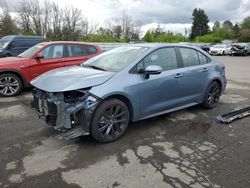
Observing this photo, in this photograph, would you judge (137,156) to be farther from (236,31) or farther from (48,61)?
(236,31)

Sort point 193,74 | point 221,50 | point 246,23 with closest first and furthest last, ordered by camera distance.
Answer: point 193,74 < point 221,50 < point 246,23

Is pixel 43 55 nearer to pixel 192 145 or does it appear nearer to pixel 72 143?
pixel 72 143

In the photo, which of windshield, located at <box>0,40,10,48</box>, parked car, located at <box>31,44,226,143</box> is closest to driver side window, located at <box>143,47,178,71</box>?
parked car, located at <box>31,44,226,143</box>

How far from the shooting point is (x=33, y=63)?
749 centimetres

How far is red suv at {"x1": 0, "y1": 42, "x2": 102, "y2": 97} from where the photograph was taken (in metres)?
7.26

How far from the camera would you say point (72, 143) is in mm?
4141

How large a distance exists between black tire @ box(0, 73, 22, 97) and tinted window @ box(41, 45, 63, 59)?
1111 mm

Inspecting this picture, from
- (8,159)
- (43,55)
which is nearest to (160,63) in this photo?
(8,159)

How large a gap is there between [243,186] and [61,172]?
221 centimetres

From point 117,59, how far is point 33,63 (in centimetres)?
366

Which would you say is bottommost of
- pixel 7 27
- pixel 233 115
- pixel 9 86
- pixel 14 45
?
pixel 233 115

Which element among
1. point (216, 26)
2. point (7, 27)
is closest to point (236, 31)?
point (216, 26)

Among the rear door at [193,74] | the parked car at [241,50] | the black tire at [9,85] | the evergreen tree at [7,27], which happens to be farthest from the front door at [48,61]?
the parked car at [241,50]

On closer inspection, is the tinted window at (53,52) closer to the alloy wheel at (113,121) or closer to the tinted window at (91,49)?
the tinted window at (91,49)
